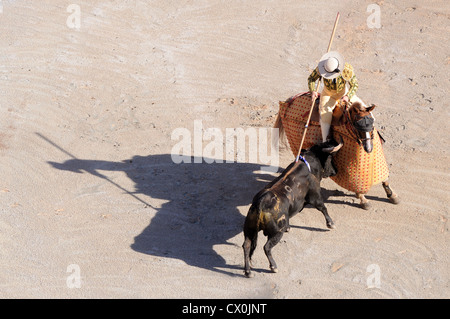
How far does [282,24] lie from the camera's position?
13.7m

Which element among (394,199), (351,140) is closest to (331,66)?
(351,140)

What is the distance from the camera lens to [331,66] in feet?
28.9

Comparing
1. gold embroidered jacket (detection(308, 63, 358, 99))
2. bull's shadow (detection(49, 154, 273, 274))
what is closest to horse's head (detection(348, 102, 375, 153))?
gold embroidered jacket (detection(308, 63, 358, 99))

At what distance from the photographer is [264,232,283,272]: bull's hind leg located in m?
8.30

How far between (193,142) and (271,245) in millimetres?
3077

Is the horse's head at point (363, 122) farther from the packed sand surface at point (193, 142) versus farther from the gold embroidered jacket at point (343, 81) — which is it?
the packed sand surface at point (193, 142)

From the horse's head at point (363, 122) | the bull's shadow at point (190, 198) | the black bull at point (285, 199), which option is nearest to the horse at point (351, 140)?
the horse's head at point (363, 122)

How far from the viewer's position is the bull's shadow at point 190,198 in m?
8.93

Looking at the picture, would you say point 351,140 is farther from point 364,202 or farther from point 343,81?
point 364,202

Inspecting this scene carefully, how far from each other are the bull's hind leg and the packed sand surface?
0.59 ft

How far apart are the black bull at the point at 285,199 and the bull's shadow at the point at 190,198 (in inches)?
21.3

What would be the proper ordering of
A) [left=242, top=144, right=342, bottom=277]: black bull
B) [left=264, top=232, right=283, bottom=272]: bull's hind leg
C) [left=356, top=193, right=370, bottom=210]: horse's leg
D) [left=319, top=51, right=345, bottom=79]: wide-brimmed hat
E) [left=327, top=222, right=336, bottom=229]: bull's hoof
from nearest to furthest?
[left=242, top=144, right=342, bottom=277]: black bull < [left=264, top=232, right=283, bottom=272]: bull's hind leg < [left=319, top=51, right=345, bottom=79]: wide-brimmed hat < [left=327, top=222, right=336, bottom=229]: bull's hoof < [left=356, top=193, right=370, bottom=210]: horse's leg

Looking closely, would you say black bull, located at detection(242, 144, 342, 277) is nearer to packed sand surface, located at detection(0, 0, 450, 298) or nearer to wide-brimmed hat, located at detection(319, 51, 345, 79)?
packed sand surface, located at detection(0, 0, 450, 298)

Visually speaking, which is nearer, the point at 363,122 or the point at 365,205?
the point at 363,122
